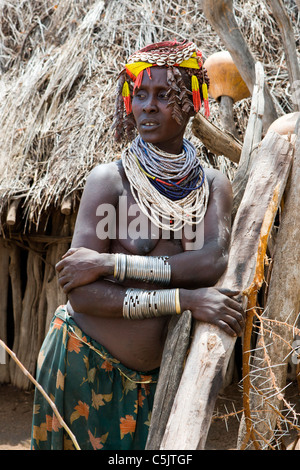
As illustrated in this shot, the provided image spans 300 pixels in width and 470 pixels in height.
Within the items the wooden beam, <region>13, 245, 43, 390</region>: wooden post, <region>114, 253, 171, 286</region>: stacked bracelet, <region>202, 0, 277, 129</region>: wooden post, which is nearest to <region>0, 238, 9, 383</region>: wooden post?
<region>13, 245, 43, 390</region>: wooden post

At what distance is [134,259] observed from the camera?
6.75 ft

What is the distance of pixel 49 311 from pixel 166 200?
147 inches

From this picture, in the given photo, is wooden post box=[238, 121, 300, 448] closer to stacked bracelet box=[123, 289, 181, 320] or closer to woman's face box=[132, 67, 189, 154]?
stacked bracelet box=[123, 289, 181, 320]

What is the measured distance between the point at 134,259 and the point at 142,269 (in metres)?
0.05

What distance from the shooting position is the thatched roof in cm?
485

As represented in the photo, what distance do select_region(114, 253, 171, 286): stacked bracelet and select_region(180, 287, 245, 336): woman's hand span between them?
0.32ft

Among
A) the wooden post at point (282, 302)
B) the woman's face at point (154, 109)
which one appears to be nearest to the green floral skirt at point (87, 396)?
the wooden post at point (282, 302)

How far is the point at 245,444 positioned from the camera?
2029 mm

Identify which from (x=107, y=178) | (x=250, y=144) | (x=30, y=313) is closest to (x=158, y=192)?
(x=107, y=178)

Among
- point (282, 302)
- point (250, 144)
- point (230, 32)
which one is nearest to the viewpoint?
point (282, 302)

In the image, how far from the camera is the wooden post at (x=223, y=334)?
1652 millimetres

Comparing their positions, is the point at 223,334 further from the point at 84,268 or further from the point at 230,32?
the point at 230,32

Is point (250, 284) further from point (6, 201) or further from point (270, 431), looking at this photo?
point (6, 201)
